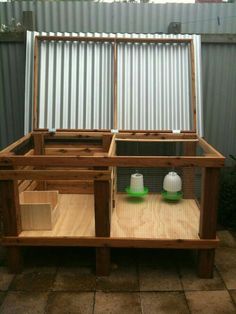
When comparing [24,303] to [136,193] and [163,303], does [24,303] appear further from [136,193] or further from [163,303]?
[136,193]

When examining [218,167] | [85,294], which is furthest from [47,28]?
[85,294]

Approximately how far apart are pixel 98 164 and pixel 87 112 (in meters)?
1.48

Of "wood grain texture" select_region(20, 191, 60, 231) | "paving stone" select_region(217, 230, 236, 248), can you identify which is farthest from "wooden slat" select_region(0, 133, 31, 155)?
"paving stone" select_region(217, 230, 236, 248)

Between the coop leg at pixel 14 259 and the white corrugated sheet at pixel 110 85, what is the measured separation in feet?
5.57

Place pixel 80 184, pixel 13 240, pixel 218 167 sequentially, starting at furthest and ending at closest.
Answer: pixel 80 184
pixel 13 240
pixel 218 167

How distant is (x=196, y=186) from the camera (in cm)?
454

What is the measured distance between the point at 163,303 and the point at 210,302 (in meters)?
0.42

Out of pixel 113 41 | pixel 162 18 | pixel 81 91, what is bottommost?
pixel 81 91

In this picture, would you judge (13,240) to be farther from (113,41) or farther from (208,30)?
(208,30)

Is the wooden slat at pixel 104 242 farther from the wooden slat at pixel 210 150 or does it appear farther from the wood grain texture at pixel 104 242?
the wooden slat at pixel 210 150

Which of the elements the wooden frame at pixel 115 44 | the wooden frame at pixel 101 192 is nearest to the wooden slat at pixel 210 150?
the wooden frame at pixel 101 192

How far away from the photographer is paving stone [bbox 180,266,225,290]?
303cm

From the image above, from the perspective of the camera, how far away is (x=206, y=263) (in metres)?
3.16

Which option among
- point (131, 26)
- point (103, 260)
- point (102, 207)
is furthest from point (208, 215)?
point (131, 26)
